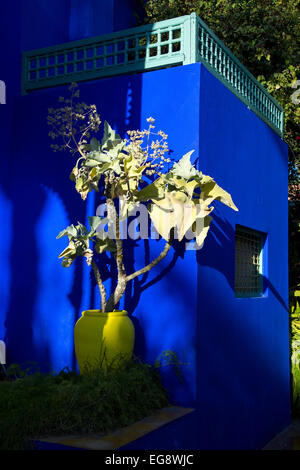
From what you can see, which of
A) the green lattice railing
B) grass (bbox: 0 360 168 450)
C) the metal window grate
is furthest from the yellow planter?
the green lattice railing

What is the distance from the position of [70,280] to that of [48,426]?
154 cm

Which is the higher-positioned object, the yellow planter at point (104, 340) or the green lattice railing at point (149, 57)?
the green lattice railing at point (149, 57)

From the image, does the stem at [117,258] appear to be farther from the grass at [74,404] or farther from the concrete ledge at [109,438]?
the concrete ledge at [109,438]

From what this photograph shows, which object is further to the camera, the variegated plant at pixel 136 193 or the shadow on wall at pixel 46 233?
the shadow on wall at pixel 46 233

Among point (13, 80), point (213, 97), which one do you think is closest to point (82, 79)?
point (13, 80)

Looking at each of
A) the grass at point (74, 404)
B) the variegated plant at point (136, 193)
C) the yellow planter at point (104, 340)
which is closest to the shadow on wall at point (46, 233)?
the variegated plant at point (136, 193)

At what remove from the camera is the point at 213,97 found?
184 inches

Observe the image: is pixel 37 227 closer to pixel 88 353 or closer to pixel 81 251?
pixel 81 251

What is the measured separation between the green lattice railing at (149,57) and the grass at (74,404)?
2639 millimetres

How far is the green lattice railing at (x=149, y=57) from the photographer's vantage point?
454 cm

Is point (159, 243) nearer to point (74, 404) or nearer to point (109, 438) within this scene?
point (74, 404)

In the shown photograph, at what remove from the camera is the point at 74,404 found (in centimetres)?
344

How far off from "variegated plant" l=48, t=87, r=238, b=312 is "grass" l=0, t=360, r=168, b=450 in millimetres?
648

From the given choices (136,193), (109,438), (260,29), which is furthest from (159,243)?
(260,29)
